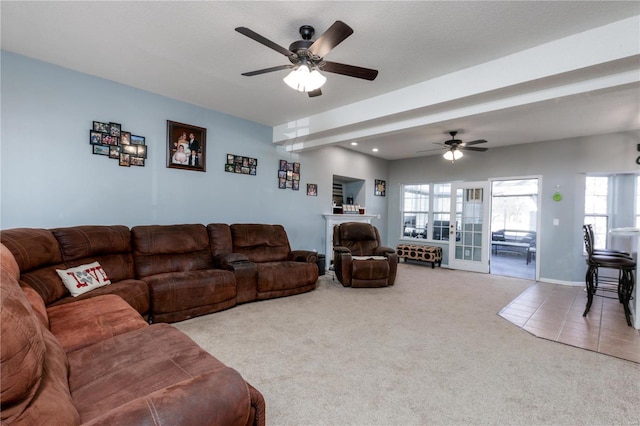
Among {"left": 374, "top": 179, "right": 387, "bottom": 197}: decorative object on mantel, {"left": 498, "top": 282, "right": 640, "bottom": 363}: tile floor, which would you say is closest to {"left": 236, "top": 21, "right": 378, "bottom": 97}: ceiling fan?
{"left": 498, "top": 282, "right": 640, "bottom": 363}: tile floor

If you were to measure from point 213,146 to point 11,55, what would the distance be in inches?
84.0

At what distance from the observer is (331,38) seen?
6.39 ft

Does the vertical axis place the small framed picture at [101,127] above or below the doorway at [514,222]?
above

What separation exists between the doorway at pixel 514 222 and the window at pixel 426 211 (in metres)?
2.07

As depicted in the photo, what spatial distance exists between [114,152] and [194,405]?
3455 millimetres

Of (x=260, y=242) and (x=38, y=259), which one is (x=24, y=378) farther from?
(x=260, y=242)

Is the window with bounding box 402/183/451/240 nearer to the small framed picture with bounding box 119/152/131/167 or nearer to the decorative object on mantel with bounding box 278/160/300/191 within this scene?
the decorative object on mantel with bounding box 278/160/300/191

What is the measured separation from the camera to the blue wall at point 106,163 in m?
2.87

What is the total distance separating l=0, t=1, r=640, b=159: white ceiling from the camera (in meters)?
2.12

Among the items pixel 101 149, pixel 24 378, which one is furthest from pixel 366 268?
pixel 24 378

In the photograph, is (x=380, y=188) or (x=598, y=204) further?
(x=380, y=188)

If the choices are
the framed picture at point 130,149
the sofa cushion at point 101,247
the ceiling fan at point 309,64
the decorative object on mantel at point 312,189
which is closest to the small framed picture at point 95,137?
the framed picture at point 130,149

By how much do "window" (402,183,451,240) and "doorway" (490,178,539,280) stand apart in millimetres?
2069

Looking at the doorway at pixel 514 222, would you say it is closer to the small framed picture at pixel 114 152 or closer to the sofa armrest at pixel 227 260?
the sofa armrest at pixel 227 260
